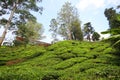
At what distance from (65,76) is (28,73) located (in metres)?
2.24

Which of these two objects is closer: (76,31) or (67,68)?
(67,68)

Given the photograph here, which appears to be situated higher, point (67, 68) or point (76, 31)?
point (76, 31)

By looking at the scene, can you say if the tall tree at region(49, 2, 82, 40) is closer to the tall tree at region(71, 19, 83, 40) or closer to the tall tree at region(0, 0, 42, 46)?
the tall tree at region(71, 19, 83, 40)

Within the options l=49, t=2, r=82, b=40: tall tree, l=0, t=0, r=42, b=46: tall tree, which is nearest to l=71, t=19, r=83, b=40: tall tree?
l=49, t=2, r=82, b=40: tall tree

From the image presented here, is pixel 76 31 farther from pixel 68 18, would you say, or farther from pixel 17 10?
pixel 17 10

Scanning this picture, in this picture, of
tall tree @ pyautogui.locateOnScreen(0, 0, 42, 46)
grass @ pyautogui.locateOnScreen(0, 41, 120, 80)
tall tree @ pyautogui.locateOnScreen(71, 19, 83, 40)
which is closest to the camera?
grass @ pyautogui.locateOnScreen(0, 41, 120, 80)

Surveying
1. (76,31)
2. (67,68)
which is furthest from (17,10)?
(76,31)

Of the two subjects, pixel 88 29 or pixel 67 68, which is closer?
pixel 67 68

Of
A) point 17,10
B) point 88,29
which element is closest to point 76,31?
point 88,29

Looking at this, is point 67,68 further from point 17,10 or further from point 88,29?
point 88,29

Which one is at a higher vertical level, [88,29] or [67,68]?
[88,29]

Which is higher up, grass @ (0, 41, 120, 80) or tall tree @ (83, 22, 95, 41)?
tall tree @ (83, 22, 95, 41)

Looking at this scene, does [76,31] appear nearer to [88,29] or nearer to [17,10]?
[88,29]

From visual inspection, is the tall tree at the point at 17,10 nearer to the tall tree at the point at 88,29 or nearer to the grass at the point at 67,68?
the grass at the point at 67,68
